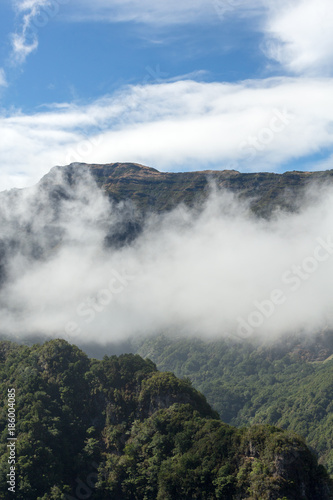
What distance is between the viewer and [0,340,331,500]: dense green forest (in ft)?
309

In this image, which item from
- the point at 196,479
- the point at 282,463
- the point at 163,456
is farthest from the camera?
the point at 163,456

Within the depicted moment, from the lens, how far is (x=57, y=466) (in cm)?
11906

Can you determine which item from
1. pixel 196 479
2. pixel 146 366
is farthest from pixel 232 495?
pixel 146 366

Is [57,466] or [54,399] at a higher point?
[54,399]

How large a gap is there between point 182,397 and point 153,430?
1142 centimetres

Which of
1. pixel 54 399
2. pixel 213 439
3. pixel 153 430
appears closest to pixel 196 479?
pixel 213 439

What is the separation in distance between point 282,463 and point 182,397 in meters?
38.1

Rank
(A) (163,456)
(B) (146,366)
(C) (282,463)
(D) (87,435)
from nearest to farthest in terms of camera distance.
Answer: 1. (C) (282,463)
2. (A) (163,456)
3. (D) (87,435)
4. (B) (146,366)

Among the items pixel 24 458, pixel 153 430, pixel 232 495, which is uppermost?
pixel 24 458

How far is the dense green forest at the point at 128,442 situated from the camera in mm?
94250

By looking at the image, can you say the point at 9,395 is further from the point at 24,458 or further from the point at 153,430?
the point at 153,430

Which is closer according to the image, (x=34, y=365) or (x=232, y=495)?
(x=232, y=495)

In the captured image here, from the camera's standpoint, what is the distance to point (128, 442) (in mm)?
123500

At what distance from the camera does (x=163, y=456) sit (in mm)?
112625
